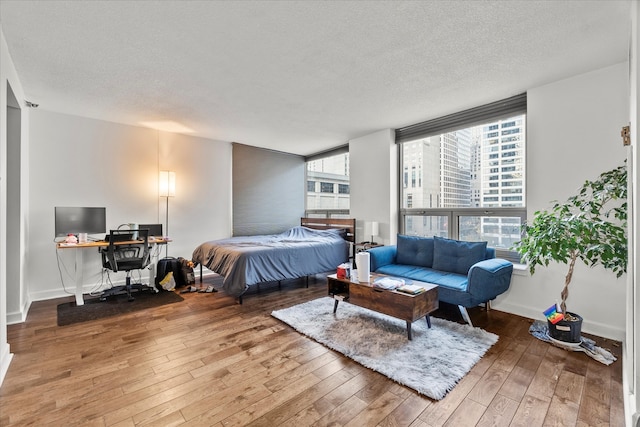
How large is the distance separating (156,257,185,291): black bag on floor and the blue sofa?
2991 mm

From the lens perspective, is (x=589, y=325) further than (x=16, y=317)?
No

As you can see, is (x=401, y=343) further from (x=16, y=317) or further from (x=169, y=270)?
(x=16, y=317)

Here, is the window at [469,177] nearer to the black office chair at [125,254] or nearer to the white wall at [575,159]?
the white wall at [575,159]

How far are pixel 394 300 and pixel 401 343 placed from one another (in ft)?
1.17

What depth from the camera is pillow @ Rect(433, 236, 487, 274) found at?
3223 millimetres

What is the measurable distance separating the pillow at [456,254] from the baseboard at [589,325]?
2.12 feet

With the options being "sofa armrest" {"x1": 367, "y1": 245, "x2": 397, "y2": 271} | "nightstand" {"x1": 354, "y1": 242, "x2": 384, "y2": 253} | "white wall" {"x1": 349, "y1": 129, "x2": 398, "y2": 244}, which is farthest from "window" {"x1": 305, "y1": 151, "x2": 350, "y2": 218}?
"sofa armrest" {"x1": 367, "y1": 245, "x2": 397, "y2": 271}

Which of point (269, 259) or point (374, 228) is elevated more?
point (374, 228)

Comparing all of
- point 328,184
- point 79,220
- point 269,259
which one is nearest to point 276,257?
point 269,259

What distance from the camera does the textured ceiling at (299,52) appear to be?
1.91 metres

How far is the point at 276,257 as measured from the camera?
12.5 ft

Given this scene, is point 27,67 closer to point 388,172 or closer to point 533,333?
point 388,172

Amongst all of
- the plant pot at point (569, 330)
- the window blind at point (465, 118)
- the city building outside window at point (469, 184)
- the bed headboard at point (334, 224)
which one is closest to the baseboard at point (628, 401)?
the plant pot at point (569, 330)

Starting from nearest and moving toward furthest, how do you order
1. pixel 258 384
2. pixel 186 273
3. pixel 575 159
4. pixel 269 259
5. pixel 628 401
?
pixel 628 401, pixel 258 384, pixel 575 159, pixel 269 259, pixel 186 273
